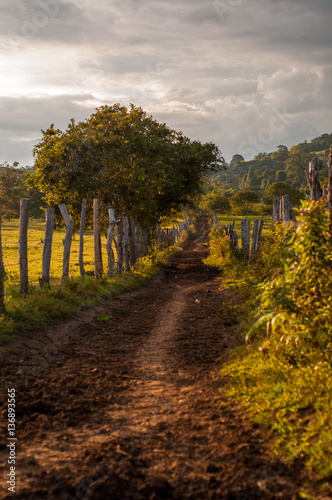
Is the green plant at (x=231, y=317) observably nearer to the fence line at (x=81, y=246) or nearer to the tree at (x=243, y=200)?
the fence line at (x=81, y=246)

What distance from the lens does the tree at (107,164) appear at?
717 inches

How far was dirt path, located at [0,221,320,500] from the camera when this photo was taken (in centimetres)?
336

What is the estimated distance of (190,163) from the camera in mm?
23141

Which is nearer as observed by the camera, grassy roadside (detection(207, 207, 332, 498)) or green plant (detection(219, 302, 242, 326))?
grassy roadside (detection(207, 207, 332, 498))

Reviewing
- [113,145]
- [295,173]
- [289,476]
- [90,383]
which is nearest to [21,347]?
[90,383]

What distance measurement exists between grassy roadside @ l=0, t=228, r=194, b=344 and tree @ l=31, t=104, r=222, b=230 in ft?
20.4

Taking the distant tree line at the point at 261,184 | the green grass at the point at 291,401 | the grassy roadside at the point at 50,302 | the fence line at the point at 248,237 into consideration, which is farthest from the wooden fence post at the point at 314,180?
the fence line at the point at 248,237

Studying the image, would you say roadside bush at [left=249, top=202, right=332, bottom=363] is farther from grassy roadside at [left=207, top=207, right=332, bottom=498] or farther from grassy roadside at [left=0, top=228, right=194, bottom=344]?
grassy roadside at [left=0, top=228, right=194, bottom=344]

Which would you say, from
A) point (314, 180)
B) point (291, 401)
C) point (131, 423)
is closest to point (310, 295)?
point (291, 401)

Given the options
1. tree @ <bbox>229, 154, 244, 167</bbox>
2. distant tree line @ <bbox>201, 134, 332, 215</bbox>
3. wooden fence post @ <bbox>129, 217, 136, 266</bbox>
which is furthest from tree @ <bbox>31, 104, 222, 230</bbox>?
tree @ <bbox>229, 154, 244, 167</bbox>

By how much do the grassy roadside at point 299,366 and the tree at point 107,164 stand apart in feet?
43.7

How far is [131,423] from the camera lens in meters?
4.60

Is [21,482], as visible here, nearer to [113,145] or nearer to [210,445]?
[210,445]

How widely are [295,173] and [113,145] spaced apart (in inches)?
4265
